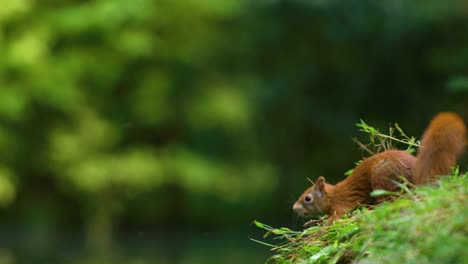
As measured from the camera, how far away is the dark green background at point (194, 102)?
699 inches

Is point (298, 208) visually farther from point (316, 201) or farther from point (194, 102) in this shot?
point (194, 102)

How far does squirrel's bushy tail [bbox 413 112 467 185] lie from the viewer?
291 centimetres

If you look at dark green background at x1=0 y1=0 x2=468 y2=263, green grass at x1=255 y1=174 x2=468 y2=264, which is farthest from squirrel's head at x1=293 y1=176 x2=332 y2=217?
dark green background at x1=0 y1=0 x2=468 y2=263

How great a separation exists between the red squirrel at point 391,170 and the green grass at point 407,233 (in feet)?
0.27

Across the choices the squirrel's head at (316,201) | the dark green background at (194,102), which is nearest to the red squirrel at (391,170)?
the squirrel's head at (316,201)

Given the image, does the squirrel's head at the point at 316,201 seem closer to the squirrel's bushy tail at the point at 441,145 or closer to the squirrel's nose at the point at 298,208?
the squirrel's nose at the point at 298,208

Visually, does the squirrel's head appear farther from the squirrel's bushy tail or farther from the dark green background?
the dark green background

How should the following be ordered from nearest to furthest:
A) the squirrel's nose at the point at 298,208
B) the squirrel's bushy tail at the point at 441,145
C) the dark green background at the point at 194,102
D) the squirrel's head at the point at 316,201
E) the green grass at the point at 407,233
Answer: the green grass at the point at 407,233 → the squirrel's bushy tail at the point at 441,145 → the squirrel's head at the point at 316,201 → the squirrel's nose at the point at 298,208 → the dark green background at the point at 194,102

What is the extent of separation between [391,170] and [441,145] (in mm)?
410

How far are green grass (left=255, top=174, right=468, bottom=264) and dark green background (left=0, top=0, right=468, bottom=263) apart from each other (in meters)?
13.6

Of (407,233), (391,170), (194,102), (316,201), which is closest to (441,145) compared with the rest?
(391,170)

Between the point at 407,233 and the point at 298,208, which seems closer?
the point at 407,233

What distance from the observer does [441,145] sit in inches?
116

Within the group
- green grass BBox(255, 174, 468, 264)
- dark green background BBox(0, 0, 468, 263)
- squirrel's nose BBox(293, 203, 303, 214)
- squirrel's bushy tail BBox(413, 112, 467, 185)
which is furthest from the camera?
dark green background BBox(0, 0, 468, 263)
